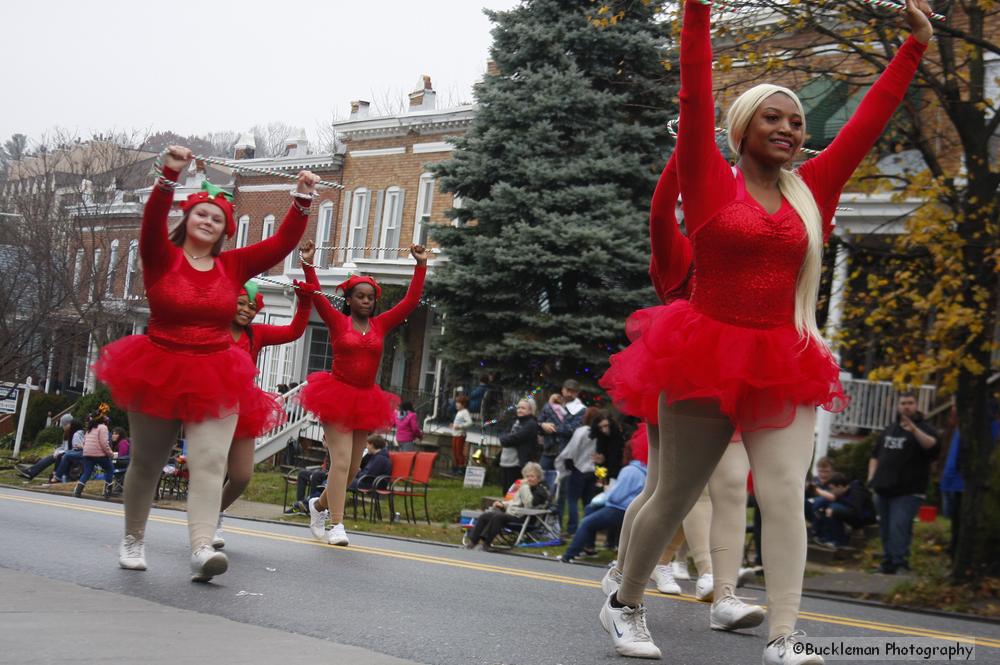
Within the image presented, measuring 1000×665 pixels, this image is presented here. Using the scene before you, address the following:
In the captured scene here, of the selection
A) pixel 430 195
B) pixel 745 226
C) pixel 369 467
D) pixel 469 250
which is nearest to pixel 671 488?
pixel 745 226

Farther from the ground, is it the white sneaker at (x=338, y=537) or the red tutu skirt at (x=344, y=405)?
the red tutu skirt at (x=344, y=405)

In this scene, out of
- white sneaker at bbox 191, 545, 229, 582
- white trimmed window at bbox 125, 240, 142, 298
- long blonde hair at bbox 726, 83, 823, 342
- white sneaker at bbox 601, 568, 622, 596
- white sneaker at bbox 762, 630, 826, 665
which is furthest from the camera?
white trimmed window at bbox 125, 240, 142, 298

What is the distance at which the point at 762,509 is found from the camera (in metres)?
4.81

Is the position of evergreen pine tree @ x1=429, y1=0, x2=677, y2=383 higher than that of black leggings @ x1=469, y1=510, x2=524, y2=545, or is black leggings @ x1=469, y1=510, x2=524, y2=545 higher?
evergreen pine tree @ x1=429, y1=0, x2=677, y2=383

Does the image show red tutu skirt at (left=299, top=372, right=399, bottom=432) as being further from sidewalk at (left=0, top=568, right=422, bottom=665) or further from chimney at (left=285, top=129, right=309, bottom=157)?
chimney at (left=285, top=129, right=309, bottom=157)

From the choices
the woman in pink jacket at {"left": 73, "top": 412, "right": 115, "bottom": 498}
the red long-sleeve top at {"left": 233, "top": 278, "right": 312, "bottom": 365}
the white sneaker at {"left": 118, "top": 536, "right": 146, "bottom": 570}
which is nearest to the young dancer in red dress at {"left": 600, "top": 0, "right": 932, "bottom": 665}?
the white sneaker at {"left": 118, "top": 536, "right": 146, "bottom": 570}

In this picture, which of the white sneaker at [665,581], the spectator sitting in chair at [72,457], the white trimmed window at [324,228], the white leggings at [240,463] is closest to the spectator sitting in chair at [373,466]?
the spectator sitting in chair at [72,457]

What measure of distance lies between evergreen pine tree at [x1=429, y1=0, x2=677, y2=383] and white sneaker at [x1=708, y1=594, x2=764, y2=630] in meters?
18.2

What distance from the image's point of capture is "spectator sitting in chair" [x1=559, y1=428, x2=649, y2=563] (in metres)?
12.1

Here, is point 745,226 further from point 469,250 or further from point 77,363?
point 77,363

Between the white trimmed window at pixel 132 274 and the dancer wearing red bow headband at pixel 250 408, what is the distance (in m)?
33.1

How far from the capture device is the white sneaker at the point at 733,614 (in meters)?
6.17

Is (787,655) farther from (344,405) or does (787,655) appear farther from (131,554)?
(344,405)

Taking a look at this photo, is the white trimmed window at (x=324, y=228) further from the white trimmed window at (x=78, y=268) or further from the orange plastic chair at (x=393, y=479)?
the orange plastic chair at (x=393, y=479)
